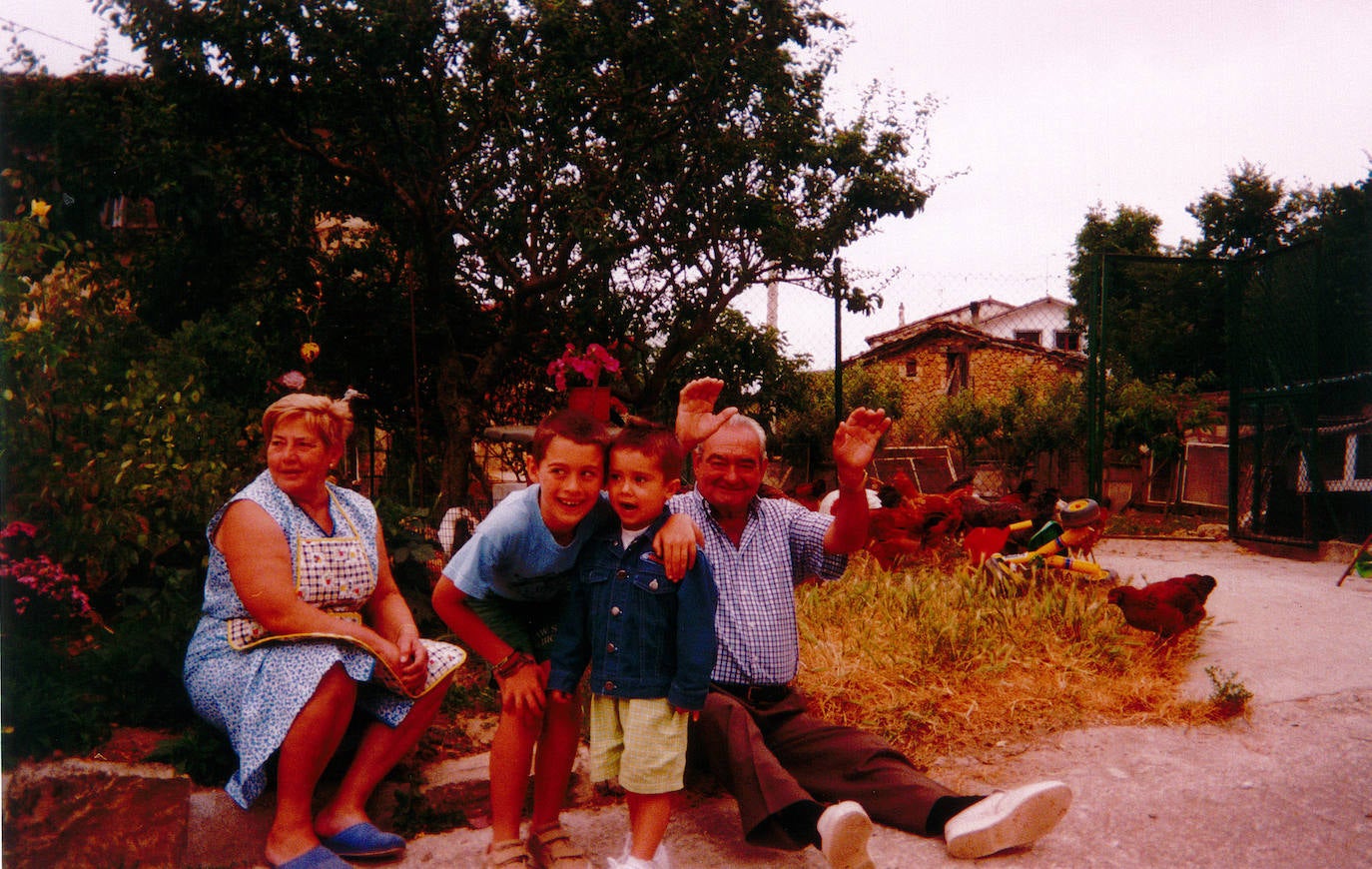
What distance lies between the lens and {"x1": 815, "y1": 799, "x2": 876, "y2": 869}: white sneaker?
→ 6.52 feet

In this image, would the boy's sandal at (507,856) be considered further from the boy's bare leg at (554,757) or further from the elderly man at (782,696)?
the elderly man at (782,696)

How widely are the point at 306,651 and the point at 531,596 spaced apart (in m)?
0.55

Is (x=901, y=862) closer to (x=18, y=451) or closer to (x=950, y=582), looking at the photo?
(x=950, y=582)

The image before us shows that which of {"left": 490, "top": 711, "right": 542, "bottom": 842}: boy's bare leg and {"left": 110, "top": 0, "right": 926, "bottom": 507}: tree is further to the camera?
{"left": 110, "top": 0, "right": 926, "bottom": 507}: tree

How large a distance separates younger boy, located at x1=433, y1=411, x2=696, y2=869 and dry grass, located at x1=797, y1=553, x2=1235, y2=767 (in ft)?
3.68

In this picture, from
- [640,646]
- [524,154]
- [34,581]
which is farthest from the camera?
[524,154]

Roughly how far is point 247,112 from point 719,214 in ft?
Answer: 11.1

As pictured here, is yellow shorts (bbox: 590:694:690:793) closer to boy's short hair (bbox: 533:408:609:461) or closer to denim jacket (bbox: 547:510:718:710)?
denim jacket (bbox: 547:510:718:710)

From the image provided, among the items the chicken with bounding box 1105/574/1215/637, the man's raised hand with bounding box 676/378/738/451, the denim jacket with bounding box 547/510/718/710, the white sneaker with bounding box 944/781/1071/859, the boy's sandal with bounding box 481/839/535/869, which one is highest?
the man's raised hand with bounding box 676/378/738/451

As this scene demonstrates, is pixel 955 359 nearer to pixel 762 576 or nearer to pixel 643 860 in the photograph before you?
pixel 762 576

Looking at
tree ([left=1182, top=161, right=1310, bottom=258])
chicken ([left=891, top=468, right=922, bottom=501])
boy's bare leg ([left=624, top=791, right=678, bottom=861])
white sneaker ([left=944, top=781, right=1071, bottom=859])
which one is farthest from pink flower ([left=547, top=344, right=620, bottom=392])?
tree ([left=1182, top=161, right=1310, bottom=258])

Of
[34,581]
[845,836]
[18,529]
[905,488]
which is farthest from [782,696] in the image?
[905,488]

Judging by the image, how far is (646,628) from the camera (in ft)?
6.97

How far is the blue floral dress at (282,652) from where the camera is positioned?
2.15m
